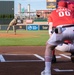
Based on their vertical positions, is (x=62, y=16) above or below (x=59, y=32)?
above

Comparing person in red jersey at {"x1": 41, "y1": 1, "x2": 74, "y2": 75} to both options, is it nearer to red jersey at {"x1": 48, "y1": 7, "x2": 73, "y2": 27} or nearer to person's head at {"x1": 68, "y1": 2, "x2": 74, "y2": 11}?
red jersey at {"x1": 48, "y1": 7, "x2": 73, "y2": 27}

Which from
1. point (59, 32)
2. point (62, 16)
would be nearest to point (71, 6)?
point (62, 16)

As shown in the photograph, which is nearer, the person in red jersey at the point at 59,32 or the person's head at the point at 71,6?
the person in red jersey at the point at 59,32

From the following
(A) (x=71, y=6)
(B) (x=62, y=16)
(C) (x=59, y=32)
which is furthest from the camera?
(A) (x=71, y=6)

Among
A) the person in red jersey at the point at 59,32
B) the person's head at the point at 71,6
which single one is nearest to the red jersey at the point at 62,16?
the person in red jersey at the point at 59,32

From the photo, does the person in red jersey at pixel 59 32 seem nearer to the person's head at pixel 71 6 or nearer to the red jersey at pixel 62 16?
the red jersey at pixel 62 16

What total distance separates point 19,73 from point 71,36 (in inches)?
67.5

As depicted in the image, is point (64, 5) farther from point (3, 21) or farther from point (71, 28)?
point (3, 21)

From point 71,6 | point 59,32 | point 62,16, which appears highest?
point 71,6

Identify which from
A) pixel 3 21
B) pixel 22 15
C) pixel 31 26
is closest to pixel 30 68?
pixel 31 26

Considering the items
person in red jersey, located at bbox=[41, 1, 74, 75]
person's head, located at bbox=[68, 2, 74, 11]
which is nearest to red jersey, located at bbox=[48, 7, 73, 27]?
person in red jersey, located at bbox=[41, 1, 74, 75]

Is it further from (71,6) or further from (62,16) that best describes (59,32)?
(71,6)

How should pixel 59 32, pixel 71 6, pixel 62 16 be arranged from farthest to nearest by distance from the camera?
1. pixel 71 6
2. pixel 62 16
3. pixel 59 32

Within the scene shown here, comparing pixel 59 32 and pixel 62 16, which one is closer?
pixel 59 32
